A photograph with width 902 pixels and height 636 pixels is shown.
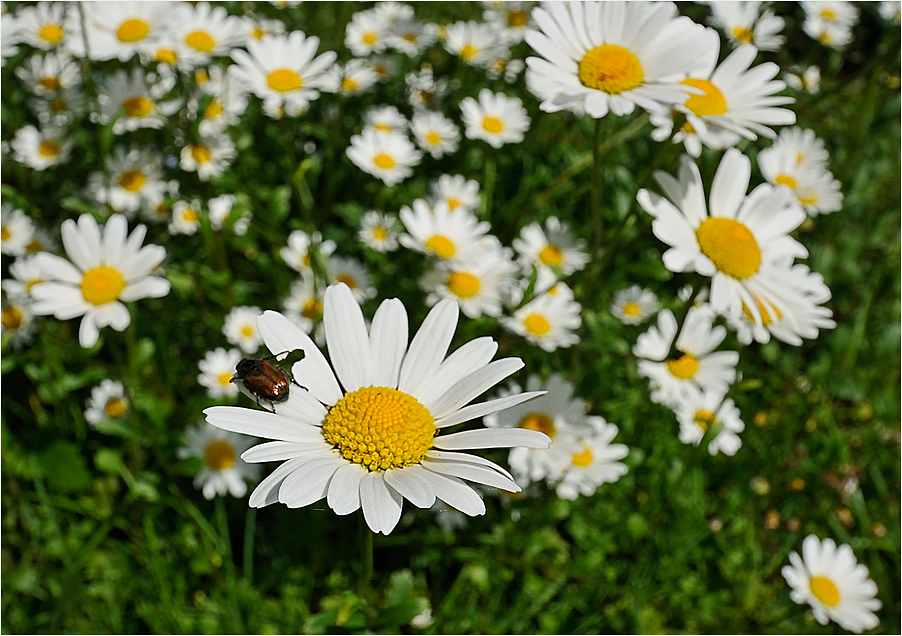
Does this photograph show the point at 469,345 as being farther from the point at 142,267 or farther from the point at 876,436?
the point at 876,436

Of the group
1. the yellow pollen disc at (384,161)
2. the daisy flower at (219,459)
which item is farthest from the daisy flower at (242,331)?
the yellow pollen disc at (384,161)

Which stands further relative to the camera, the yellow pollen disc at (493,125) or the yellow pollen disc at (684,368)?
the yellow pollen disc at (493,125)

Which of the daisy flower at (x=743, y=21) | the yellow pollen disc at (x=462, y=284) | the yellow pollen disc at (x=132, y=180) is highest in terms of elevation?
the daisy flower at (x=743, y=21)

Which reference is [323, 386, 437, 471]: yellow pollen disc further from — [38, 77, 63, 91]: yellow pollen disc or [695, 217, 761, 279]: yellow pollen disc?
[38, 77, 63, 91]: yellow pollen disc

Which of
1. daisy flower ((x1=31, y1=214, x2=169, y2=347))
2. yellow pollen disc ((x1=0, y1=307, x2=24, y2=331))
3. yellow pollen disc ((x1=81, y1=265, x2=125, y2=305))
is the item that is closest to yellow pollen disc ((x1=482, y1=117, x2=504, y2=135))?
daisy flower ((x1=31, y1=214, x2=169, y2=347))

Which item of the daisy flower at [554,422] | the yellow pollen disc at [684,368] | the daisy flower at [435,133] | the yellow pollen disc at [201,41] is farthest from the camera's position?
the daisy flower at [435,133]

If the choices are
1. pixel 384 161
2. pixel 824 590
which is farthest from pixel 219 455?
pixel 824 590

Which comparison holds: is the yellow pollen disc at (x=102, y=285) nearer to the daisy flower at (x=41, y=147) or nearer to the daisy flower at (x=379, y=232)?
the daisy flower at (x=379, y=232)

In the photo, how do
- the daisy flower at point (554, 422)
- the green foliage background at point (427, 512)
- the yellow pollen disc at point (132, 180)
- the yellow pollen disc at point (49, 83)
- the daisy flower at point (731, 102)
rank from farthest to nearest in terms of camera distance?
the yellow pollen disc at point (49, 83) → the yellow pollen disc at point (132, 180) → the green foliage background at point (427, 512) → the daisy flower at point (554, 422) → the daisy flower at point (731, 102)
